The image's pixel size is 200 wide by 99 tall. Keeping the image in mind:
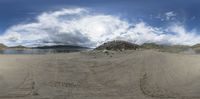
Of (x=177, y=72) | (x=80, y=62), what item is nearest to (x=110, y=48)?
(x=80, y=62)

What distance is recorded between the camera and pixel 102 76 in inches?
610

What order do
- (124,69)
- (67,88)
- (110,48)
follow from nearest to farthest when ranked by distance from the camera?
(67,88) < (124,69) < (110,48)

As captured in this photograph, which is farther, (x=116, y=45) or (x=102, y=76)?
(x=116, y=45)

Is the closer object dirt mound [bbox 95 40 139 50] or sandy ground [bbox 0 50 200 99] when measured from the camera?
sandy ground [bbox 0 50 200 99]

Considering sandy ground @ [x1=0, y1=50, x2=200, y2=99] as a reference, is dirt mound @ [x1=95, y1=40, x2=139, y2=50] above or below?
above

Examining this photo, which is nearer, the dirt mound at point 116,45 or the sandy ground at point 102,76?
the sandy ground at point 102,76

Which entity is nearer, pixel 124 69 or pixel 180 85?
pixel 180 85

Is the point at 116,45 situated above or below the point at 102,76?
above

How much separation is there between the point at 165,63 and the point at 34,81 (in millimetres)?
6481

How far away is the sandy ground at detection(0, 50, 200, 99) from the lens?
44.1 ft

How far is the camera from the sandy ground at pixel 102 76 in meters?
13.5

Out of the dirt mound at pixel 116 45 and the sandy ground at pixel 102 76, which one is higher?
the dirt mound at pixel 116 45

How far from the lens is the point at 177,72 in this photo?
15.8 meters

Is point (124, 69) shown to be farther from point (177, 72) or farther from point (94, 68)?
point (177, 72)
